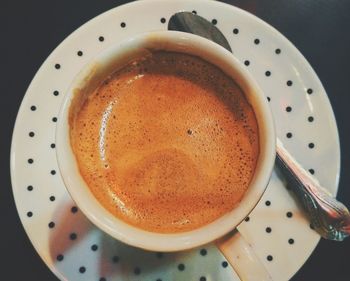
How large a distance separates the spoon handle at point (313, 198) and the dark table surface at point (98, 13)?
19cm

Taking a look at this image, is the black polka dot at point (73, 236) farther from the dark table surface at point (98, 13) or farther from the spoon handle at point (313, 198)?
the spoon handle at point (313, 198)

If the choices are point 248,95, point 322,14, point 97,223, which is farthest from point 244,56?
point 97,223

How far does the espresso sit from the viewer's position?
689 mm

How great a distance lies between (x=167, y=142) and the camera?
711 millimetres

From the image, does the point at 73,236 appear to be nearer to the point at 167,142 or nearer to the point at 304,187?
the point at 167,142

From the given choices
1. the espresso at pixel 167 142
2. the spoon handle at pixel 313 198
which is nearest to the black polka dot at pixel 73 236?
the espresso at pixel 167 142

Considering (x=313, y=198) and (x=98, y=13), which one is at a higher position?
(x=98, y=13)

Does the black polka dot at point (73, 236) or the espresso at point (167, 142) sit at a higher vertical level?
the espresso at point (167, 142)

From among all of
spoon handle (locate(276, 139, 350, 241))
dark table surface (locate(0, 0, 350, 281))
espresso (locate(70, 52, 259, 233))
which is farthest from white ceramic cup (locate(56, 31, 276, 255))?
dark table surface (locate(0, 0, 350, 281))

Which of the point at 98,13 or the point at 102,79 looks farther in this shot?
the point at 98,13

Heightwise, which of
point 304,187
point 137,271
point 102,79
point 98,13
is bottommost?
point 137,271

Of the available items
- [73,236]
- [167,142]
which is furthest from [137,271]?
[167,142]

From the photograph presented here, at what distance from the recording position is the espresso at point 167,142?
0.69 m

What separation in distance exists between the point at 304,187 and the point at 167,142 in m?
0.25
